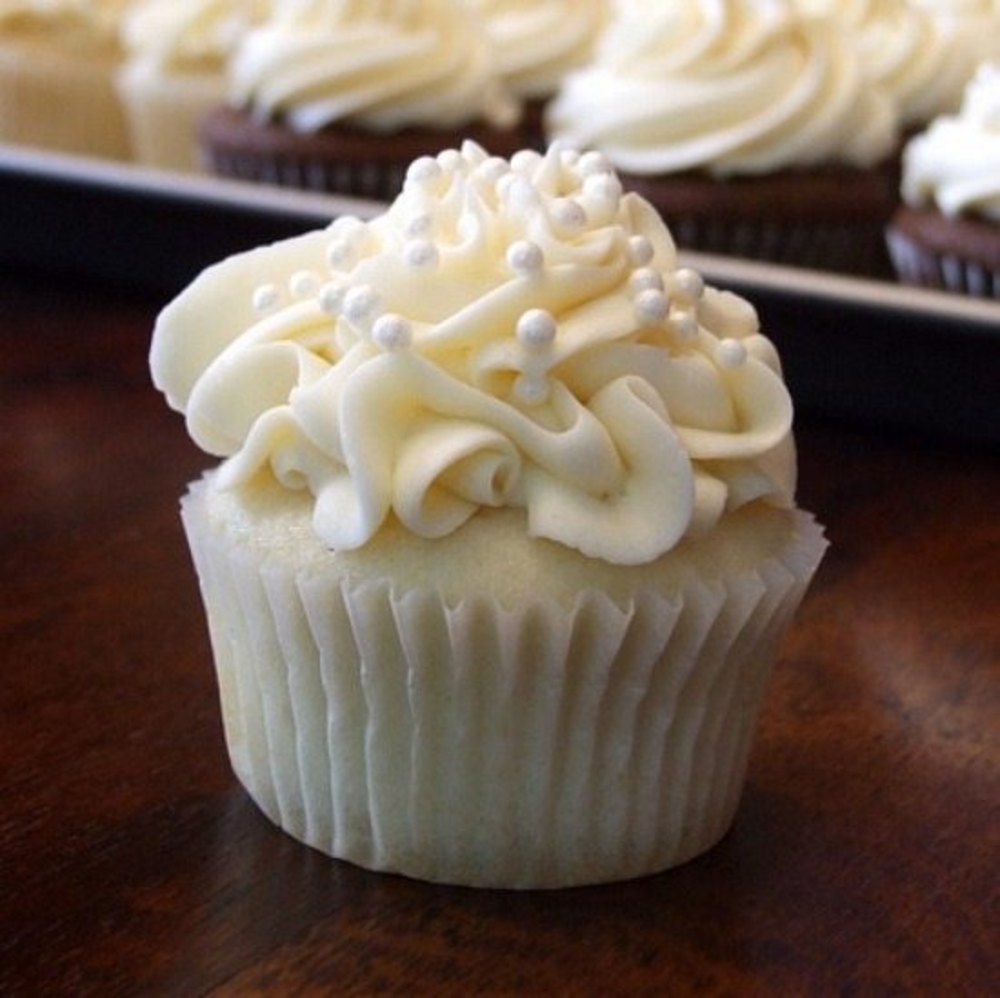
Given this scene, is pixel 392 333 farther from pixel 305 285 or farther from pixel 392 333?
pixel 305 285

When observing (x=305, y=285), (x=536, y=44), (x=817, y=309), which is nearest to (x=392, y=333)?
(x=305, y=285)

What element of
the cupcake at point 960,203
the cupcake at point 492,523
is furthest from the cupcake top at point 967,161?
the cupcake at point 492,523

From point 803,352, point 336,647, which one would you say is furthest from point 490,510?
point 803,352

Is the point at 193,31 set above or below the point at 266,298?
below

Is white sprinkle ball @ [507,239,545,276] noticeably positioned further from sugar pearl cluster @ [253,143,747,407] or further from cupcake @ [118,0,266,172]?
cupcake @ [118,0,266,172]

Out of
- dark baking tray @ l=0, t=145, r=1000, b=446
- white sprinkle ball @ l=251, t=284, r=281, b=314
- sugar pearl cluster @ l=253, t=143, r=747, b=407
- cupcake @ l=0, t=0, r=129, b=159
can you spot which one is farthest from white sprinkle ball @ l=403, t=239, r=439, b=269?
cupcake @ l=0, t=0, r=129, b=159

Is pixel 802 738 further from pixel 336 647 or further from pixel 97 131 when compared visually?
pixel 97 131
